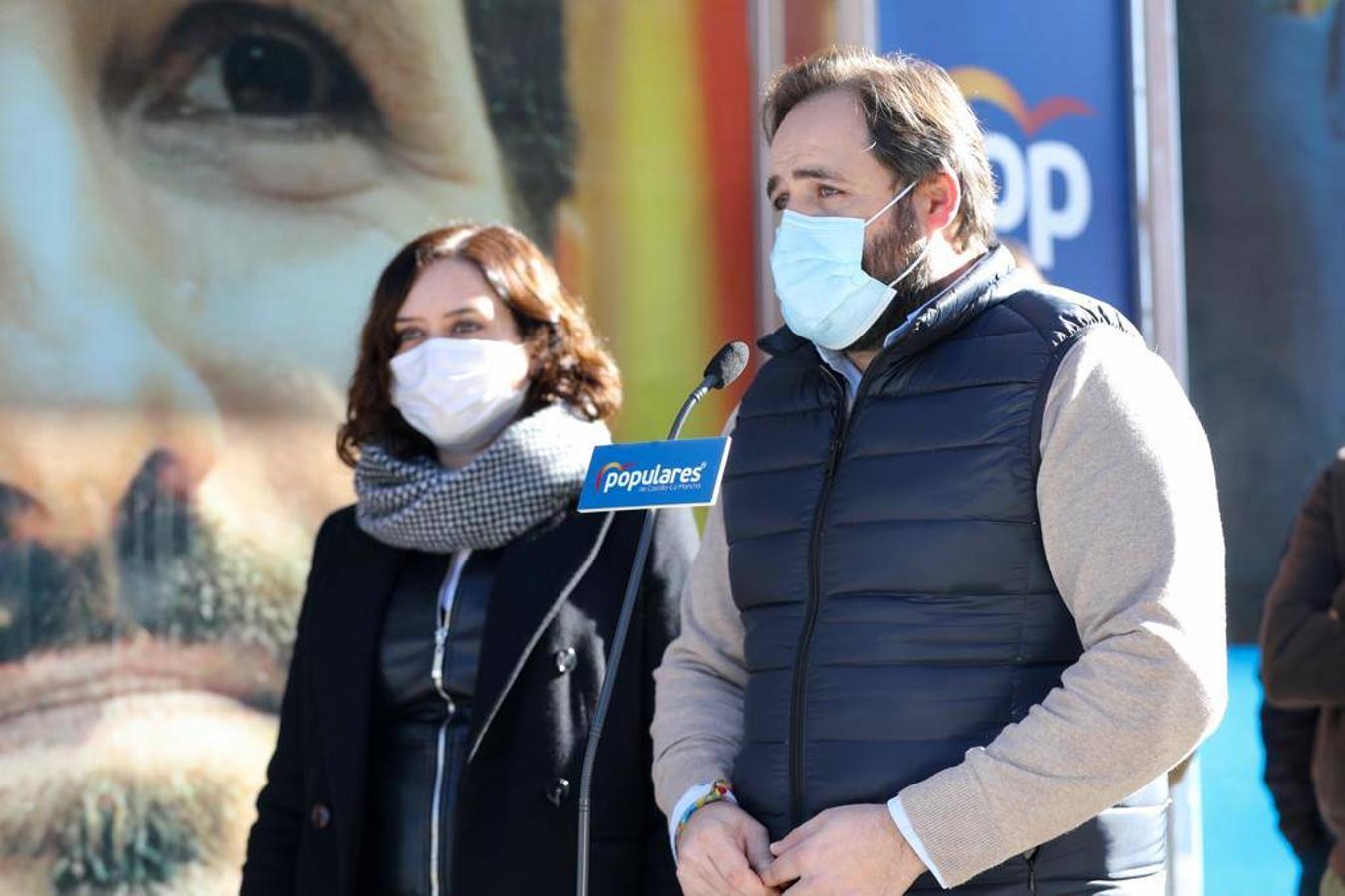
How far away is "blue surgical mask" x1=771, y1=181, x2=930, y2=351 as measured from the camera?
2461 millimetres

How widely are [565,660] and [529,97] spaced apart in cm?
209

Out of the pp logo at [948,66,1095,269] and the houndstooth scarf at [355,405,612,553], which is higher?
the pp logo at [948,66,1095,269]

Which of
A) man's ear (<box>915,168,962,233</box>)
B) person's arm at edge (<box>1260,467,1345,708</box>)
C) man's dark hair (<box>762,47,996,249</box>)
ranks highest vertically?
man's dark hair (<box>762,47,996,249</box>)

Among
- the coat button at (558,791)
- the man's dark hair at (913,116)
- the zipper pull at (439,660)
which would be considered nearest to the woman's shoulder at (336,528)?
the zipper pull at (439,660)

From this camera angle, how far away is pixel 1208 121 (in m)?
5.36

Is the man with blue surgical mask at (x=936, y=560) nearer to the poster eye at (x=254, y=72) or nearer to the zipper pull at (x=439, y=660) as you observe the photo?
the zipper pull at (x=439, y=660)

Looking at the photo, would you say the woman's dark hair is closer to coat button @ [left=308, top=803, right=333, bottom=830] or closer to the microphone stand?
coat button @ [left=308, top=803, right=333, bottom=830]

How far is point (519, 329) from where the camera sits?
3.52 m

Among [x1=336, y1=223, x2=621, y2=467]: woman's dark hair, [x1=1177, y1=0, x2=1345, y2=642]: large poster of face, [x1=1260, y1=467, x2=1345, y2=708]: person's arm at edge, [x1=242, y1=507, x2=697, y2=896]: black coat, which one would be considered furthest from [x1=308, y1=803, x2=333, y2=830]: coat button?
[x1=1177, y1=0, x2=1345, y2=642]: large poster of face

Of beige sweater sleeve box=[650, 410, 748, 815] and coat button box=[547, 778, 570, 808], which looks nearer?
beige sweater sleeve box=[650, 410, 748, 815]

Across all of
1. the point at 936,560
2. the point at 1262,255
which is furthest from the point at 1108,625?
the point at 1262,255

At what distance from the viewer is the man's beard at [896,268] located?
8.14 feet

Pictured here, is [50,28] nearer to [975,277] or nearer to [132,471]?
[132,471]

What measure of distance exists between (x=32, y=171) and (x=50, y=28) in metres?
0.34
